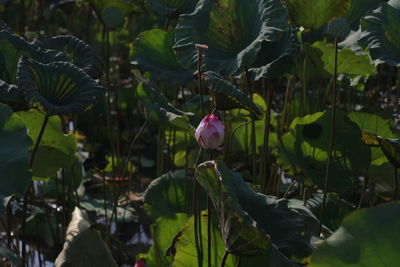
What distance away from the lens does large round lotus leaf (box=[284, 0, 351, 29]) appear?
139 centimetres

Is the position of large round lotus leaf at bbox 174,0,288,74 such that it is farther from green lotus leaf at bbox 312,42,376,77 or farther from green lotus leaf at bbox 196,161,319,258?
green lotus leaf at bbox 196,161,319,258

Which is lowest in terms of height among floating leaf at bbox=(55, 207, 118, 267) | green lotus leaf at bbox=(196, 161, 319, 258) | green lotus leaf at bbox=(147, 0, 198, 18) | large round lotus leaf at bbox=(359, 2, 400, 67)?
floating leaf at bbox=(55, 207, 118, 267)

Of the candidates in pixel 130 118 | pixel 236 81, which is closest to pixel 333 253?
pixel 236 81

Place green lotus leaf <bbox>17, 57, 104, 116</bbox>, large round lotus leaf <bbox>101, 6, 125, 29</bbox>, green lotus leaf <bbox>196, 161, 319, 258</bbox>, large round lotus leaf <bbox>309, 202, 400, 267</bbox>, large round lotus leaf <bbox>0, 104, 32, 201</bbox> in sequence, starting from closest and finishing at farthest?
large round lotus leaf <bbox>309, 202, 400, 267</bbox> < green lotus leaf <bbox>196, 161, 319, 258</bbox> < large round lotus leaf <bbox>0, 104, 32, 201</bbox> < green lotus leaf <bbox>17, 57, 104, 116</bbox> < large round lotus leaf <bbox>101, 6, 125, 29</bbox>

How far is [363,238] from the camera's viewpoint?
2.51ft

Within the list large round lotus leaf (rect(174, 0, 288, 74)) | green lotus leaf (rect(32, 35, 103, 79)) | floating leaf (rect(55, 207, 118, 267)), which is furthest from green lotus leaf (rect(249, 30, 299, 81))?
floating leaf (rect(55, 207, 118, 267))

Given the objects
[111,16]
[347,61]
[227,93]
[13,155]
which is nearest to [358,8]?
[347,61]

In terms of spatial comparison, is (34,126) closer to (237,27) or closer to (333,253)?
(237,27)

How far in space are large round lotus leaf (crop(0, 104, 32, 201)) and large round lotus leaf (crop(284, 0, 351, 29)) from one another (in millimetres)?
590

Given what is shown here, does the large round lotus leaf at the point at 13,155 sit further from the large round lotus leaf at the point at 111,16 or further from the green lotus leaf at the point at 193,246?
the large round lotus leaf at the point at 111,16

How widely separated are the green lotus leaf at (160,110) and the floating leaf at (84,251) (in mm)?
242

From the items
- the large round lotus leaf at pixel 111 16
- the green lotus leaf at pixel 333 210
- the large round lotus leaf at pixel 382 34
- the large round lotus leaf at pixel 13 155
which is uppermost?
the large round lotus leaf at pixel 111 16

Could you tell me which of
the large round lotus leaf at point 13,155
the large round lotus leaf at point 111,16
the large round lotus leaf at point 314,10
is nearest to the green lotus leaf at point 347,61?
the large round lotus leaf at point 314,10

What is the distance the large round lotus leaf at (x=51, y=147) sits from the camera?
52.4 inches
